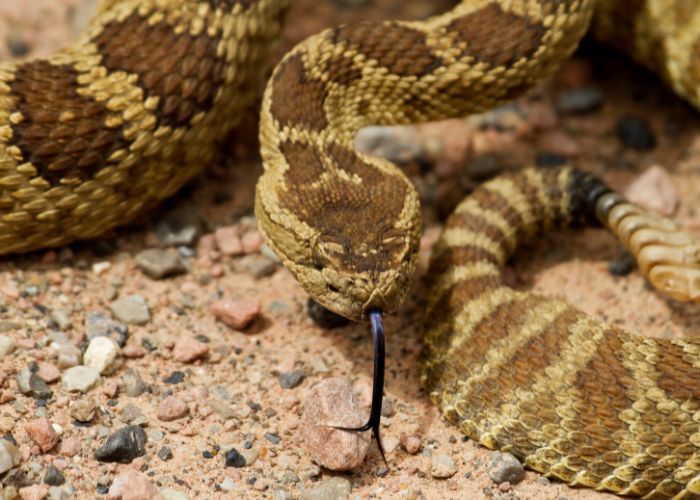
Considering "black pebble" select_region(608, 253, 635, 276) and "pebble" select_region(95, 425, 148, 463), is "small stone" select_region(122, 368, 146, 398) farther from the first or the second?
"black pebble" select_region(608, 253, 635, 276)

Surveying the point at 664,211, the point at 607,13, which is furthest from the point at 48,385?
the point at 607,13

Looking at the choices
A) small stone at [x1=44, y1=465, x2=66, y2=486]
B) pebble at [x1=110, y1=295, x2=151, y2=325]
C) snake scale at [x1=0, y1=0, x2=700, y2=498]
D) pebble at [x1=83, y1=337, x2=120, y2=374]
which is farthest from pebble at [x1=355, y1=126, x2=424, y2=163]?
small stone at [x1=44, y1=465, x2=66, y2=486]

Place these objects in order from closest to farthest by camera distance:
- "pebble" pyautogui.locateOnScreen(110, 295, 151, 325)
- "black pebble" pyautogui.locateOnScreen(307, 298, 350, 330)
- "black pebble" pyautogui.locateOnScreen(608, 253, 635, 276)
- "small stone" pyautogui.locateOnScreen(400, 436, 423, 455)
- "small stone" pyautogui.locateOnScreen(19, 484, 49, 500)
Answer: "small stone" pyautogui.locateOnScreen(19, 484, 49, 500) → "small stone" pyautogui.locateOnScreen(400, 436, 423, 455) → "pebble" pyautogui.locateOnScreen(110, 295, 151, 325) → "black pebble" pyautogui.locateOnScreen(307, 298, 350, 330) → "black pebble" pyautogui.locateOnScreen(608, 253, 635, 276)

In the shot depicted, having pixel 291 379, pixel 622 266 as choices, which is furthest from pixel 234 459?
pixel 622 266

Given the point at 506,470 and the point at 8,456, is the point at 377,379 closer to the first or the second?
the point at 506,470

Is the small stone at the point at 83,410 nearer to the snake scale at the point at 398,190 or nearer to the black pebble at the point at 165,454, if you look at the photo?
the black pebble at the point at 165,454

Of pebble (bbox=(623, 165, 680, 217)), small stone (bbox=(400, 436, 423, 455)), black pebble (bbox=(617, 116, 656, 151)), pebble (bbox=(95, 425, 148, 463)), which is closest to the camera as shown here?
pebble (bbox=(95, 425, 148, 463))

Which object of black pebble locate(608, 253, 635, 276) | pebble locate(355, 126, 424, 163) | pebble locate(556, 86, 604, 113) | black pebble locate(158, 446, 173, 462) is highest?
pebble locate(556, 86, 604, 113)
